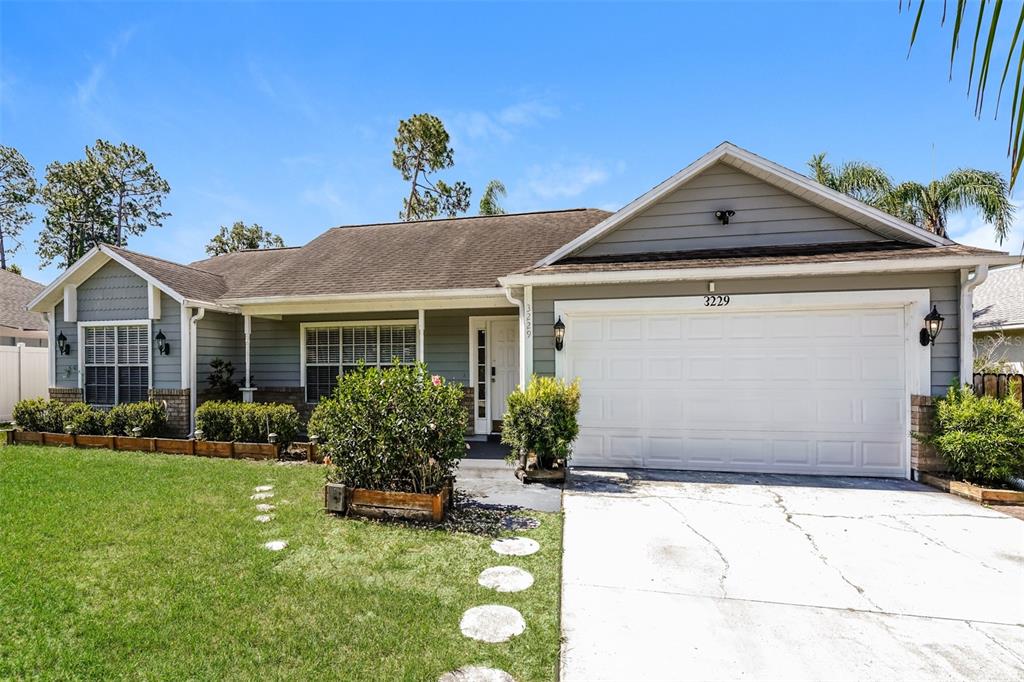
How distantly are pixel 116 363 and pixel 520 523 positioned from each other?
9716 millimetres

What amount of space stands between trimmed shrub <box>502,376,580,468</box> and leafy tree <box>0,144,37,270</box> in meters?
34.2

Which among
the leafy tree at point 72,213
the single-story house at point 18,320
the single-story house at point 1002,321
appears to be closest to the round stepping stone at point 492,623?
the single-story house at point 1002,321

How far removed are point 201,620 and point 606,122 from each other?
11.5m

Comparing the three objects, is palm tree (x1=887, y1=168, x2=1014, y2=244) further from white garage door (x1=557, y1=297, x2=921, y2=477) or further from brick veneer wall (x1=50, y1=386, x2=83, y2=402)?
brick veneer wall (x1=50, y1=386, x2=83, y2=402)

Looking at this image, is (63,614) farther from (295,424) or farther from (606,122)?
(606,122)

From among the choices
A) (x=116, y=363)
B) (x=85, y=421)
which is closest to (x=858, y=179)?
(x=116, y=363)

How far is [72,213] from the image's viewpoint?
26.5 metres

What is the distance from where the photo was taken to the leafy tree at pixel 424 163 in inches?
882

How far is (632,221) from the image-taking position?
7680 millimetres

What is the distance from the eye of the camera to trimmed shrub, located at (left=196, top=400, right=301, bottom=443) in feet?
26.6

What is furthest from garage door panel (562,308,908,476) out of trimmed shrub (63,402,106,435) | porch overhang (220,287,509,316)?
trimmed shrub (63,402,106,435)

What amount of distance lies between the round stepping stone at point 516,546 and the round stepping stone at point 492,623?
34.3 inches

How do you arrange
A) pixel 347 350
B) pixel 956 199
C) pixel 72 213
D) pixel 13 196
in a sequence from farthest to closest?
1. pixel 72 213
2. pixel 13 196
3. pixel 956 199
4. pixel 347 350

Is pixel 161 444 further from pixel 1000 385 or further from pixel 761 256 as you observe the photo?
pixel 1000 385
